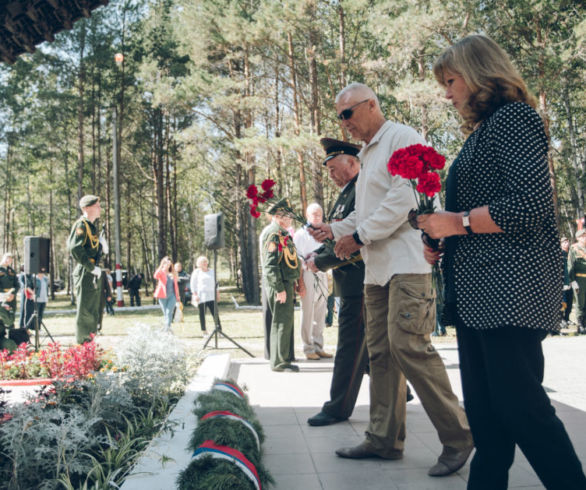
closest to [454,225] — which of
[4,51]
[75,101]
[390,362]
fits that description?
[390,362]

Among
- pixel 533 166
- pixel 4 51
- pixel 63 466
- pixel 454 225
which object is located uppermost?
pixel 4 51

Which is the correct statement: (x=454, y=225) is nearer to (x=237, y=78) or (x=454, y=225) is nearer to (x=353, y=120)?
(x=353, y=120)

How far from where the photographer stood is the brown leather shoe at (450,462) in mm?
3037

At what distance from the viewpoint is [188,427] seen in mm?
3334

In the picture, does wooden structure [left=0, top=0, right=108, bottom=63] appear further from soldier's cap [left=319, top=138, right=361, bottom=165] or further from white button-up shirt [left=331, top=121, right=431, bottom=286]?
white button-up shirt [left=331, top=121, right=431, bottom=286]

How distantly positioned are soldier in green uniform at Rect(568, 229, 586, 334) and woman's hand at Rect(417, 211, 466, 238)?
1010cm

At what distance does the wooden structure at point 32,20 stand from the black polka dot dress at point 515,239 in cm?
299

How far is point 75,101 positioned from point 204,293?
20642 mm

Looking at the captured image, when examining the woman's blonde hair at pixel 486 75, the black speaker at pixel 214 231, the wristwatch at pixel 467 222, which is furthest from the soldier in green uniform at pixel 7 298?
the woman's blonde hair at pixel 486 75

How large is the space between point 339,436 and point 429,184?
2415 millimetres

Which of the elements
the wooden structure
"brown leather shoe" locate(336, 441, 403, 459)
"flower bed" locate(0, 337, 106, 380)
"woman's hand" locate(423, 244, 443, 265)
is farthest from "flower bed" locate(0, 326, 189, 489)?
the wooden structure

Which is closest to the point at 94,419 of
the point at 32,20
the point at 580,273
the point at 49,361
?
the point at 32,20

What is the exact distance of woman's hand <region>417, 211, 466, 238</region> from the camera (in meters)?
2.03

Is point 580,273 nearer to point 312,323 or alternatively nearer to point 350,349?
point 312,323
